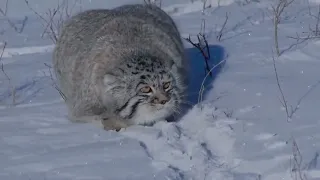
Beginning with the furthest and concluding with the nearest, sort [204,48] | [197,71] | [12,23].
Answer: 1. [12,23]
2. [204,48]
3. [197,71]

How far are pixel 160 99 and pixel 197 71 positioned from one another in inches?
53.3

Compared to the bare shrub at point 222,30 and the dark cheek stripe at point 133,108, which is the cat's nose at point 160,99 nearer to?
the dark cheek stripe at point 133,108

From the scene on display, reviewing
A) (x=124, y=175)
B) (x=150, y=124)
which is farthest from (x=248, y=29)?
(x=124, y=175)

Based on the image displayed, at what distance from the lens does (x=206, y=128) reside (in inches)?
231

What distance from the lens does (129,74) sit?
5.93 m

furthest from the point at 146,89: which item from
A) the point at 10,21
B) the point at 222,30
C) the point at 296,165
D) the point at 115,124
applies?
the point at 10,21

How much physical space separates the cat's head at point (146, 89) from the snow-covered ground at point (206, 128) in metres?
0.11

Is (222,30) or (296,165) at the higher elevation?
(296,165)

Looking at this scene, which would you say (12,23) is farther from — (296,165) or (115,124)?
(296,165)

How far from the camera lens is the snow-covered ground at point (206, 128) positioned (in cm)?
520

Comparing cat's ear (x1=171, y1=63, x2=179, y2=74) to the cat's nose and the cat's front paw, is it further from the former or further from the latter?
the cat's front paw

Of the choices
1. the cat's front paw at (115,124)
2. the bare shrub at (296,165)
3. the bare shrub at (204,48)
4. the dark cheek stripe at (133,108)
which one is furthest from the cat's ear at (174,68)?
the bare shrub at (296,165)

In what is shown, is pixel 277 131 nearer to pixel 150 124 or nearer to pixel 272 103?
pixel 272 103

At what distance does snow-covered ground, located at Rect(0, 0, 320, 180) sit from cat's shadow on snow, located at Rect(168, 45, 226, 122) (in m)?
0.01
